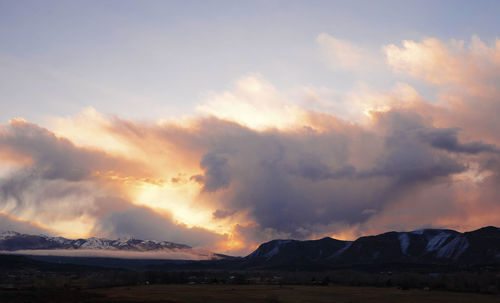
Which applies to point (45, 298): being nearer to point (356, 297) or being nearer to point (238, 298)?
point (238, 298)

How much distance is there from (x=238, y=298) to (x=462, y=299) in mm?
78535

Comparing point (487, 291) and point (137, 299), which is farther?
point (487, 291)

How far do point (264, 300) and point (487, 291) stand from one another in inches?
3973

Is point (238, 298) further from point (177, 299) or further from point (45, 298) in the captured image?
point (45, 298)

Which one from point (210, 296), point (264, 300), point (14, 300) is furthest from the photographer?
point (210, 296)

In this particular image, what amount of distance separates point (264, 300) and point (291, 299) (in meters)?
12.1

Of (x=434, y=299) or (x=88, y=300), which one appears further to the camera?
(x=434, y=299)

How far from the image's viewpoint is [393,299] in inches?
6368

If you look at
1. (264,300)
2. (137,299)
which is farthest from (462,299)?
(137,299)

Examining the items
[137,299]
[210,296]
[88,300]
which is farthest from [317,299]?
[88,300]

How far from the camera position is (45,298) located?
15238 cm

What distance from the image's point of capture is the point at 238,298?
538ft

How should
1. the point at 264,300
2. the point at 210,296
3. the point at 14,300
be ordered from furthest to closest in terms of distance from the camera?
1. the point at 210,296
2. the point at 264,300
3. the point at 14,300

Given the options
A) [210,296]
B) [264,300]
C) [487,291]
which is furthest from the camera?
[487,291]
